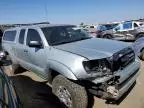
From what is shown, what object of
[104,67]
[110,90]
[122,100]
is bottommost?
[122,100]

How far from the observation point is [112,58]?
4133 millimetres

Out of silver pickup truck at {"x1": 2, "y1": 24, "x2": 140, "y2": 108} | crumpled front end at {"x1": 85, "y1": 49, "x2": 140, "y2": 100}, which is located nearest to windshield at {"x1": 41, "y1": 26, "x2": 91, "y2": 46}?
silver pickup truck at {"x1": 2, "y1": 24, "x2": 140, "y2": 108}

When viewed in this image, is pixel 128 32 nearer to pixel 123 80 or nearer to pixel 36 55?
pixel 36 55

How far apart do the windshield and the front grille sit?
142 cm

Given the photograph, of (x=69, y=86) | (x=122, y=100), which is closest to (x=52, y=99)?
(x=69, y=86)

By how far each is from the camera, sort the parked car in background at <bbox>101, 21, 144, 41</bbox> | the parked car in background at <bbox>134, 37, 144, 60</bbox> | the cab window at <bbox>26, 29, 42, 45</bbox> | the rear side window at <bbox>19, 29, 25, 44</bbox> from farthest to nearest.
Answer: the parked car in background at <bbox>101, 21, 144, 41</bbox> → the parked car in background at <bbox>134, 37, 144, 60</bbox> → the rear side window at <bbox>19, 29, 25, 44</bbox> → the cab window at <bbox>26, 29, 42, 45</bbox>

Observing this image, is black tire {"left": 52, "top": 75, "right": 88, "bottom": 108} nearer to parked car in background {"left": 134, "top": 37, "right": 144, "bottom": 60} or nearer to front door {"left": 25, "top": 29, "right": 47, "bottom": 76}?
front door {"left": 25, "top": 29, "right": 47, "bottom": 76}

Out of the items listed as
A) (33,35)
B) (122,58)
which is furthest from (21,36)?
(122,58)

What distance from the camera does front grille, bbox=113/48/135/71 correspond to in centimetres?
422

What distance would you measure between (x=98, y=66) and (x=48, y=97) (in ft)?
6.06

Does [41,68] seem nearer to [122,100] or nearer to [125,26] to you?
[122,100]

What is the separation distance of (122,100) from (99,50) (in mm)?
1416

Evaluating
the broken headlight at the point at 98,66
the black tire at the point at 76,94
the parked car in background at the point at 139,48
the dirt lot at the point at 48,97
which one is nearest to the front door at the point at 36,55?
the dirt lot at the point at 48,97

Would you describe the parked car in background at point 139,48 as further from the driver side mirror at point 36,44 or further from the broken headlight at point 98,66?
the broken headlight at point 98,66
